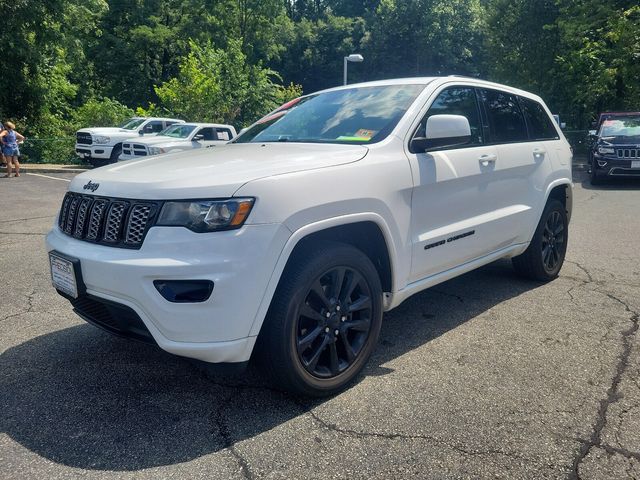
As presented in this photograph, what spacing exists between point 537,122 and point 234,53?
22.2m

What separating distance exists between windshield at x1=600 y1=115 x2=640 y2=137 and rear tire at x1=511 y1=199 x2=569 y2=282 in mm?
10125

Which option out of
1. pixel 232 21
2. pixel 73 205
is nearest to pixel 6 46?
pixel 232 21

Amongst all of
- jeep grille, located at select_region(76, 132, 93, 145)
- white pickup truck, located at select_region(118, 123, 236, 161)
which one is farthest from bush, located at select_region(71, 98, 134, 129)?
white pickup truck, located at select_region(118, 123, 236, 161)

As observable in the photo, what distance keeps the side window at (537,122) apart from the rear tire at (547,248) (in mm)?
630

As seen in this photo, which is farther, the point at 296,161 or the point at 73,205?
the point at 73,205

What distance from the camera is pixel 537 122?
516cm

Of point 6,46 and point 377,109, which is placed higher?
point 6,46

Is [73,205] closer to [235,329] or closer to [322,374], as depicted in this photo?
[235,329]

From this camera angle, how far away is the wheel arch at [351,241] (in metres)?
2.69

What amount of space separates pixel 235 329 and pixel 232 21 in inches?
1359

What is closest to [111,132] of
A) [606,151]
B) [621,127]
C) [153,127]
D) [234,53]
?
[153,127]

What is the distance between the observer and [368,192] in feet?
10.2

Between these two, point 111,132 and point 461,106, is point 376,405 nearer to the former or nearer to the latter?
point 461,106

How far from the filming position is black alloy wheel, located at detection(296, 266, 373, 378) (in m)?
2.94
